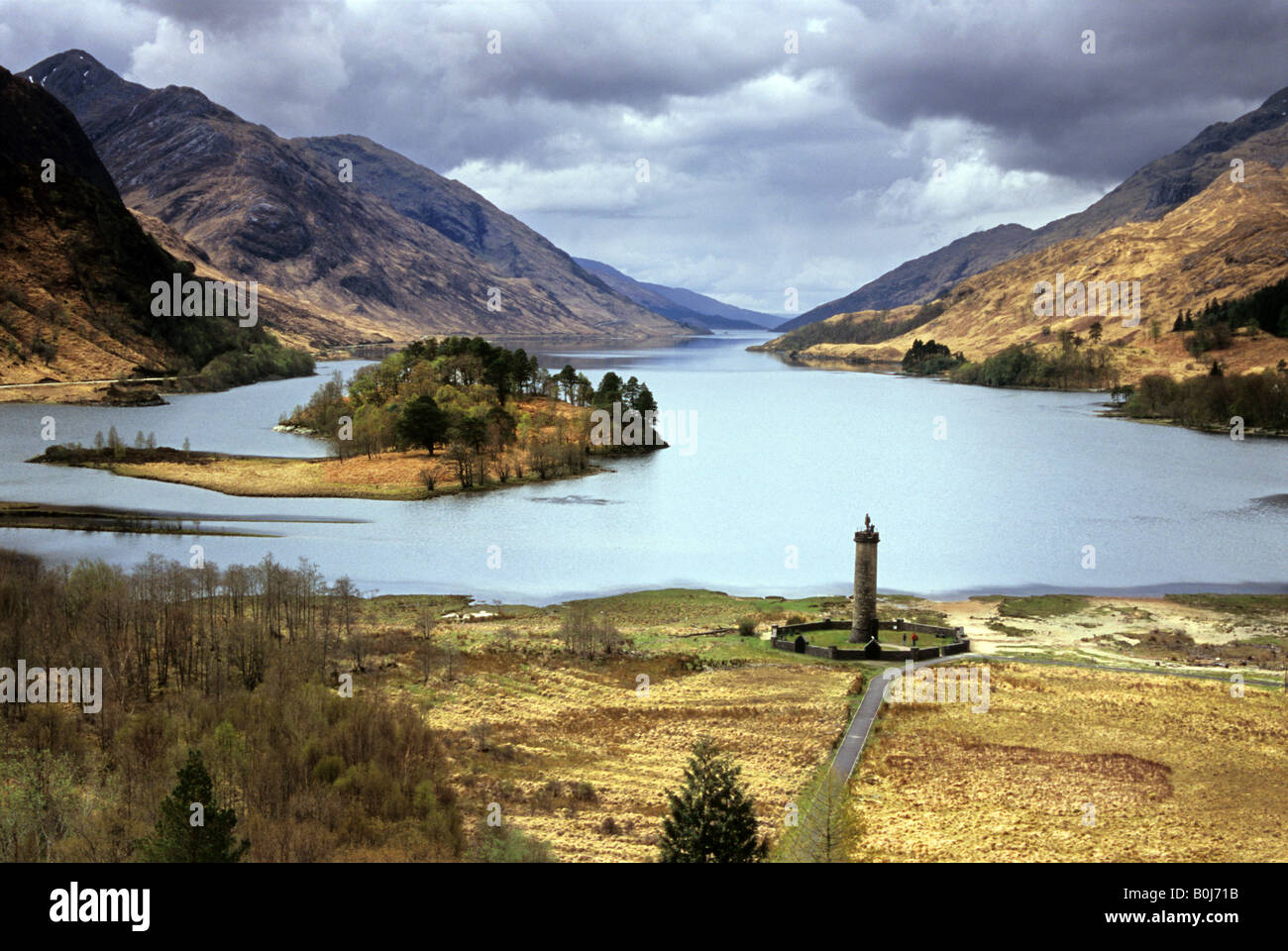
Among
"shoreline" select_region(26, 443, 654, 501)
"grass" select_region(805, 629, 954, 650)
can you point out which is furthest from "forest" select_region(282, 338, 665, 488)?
"grass" select_region(805, 629, 954, 650)

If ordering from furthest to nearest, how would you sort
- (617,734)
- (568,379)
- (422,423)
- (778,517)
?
(568,379) < (422,423) < (778,517) < (617,734)

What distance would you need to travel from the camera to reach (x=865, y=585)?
46.4 m

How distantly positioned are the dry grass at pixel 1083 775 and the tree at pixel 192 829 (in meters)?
14.5

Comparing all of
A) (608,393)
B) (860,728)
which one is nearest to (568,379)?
A: (608,393)

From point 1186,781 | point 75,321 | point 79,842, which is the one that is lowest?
point 1186,781

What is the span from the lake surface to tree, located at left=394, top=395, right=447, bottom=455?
45.4ft

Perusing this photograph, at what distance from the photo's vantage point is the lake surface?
6531 cm

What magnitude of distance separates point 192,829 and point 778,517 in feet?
222

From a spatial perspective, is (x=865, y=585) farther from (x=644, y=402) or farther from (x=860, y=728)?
(x=644, y=402)

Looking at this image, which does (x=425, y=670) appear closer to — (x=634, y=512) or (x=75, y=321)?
(x=634, y=512)
